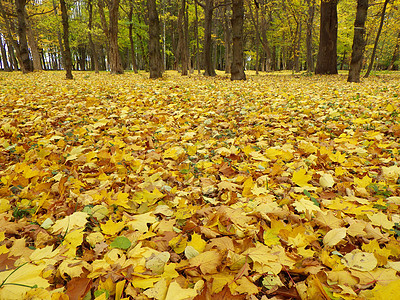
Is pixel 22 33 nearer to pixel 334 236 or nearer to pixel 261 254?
pixel 261 254

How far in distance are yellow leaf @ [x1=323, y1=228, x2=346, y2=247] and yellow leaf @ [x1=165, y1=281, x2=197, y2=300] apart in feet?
2.39

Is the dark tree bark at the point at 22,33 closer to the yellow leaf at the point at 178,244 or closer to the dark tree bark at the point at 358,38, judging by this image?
the dark tree bark at the point at 358,38

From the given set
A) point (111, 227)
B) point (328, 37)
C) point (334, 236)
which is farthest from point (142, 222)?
point (328, 37)

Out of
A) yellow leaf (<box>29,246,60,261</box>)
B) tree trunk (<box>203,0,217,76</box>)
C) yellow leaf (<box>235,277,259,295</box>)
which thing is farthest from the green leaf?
tree trunk (<box>203,0,217,76</box>)

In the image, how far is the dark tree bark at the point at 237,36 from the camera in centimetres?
865

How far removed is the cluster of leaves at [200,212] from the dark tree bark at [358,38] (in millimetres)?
5523

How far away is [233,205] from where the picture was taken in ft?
5.12

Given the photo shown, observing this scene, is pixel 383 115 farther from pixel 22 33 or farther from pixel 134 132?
pixel 22 33

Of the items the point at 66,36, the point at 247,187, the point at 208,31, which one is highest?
the point at 208,31

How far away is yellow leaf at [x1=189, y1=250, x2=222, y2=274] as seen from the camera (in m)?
1.03

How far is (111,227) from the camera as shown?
1.31 metres

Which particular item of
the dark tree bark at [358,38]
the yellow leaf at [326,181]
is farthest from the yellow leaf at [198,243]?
the dark tree bark at [358,38]

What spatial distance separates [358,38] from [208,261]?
873cm

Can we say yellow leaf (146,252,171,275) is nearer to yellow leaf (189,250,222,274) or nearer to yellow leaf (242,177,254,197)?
yellow leaf (189,250,222,274)
